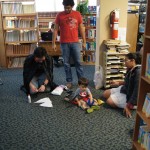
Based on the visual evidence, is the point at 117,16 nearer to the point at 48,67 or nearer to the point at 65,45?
the point at 65,45

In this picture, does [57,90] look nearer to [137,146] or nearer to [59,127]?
[59,127]

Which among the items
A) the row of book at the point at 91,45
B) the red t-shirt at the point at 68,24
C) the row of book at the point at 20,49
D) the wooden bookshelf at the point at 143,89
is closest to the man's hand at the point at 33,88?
the red t-shirt at the point at 68,24

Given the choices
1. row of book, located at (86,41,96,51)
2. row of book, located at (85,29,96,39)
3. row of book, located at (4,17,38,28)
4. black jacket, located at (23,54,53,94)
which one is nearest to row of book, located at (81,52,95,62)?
row of book, located at (86,41,96,51)

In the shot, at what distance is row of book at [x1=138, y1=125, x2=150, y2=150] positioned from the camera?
1.73m

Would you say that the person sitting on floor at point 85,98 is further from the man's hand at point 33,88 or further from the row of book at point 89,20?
the row of book at point 89,20

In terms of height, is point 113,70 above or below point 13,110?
above

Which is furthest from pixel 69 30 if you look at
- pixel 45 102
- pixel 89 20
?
pixel 89 20

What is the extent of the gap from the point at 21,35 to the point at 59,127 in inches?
127

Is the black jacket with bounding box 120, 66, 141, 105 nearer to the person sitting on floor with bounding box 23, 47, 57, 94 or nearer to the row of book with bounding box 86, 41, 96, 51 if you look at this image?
the person sitting on floor with bounding box 23, 47, 57, 94

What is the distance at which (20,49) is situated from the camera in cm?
516

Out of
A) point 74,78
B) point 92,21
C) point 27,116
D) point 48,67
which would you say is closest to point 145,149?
point 27,116

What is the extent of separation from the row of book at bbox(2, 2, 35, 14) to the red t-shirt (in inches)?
67.1

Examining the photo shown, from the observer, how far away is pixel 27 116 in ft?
9.00

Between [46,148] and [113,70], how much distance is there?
1.86 meters
